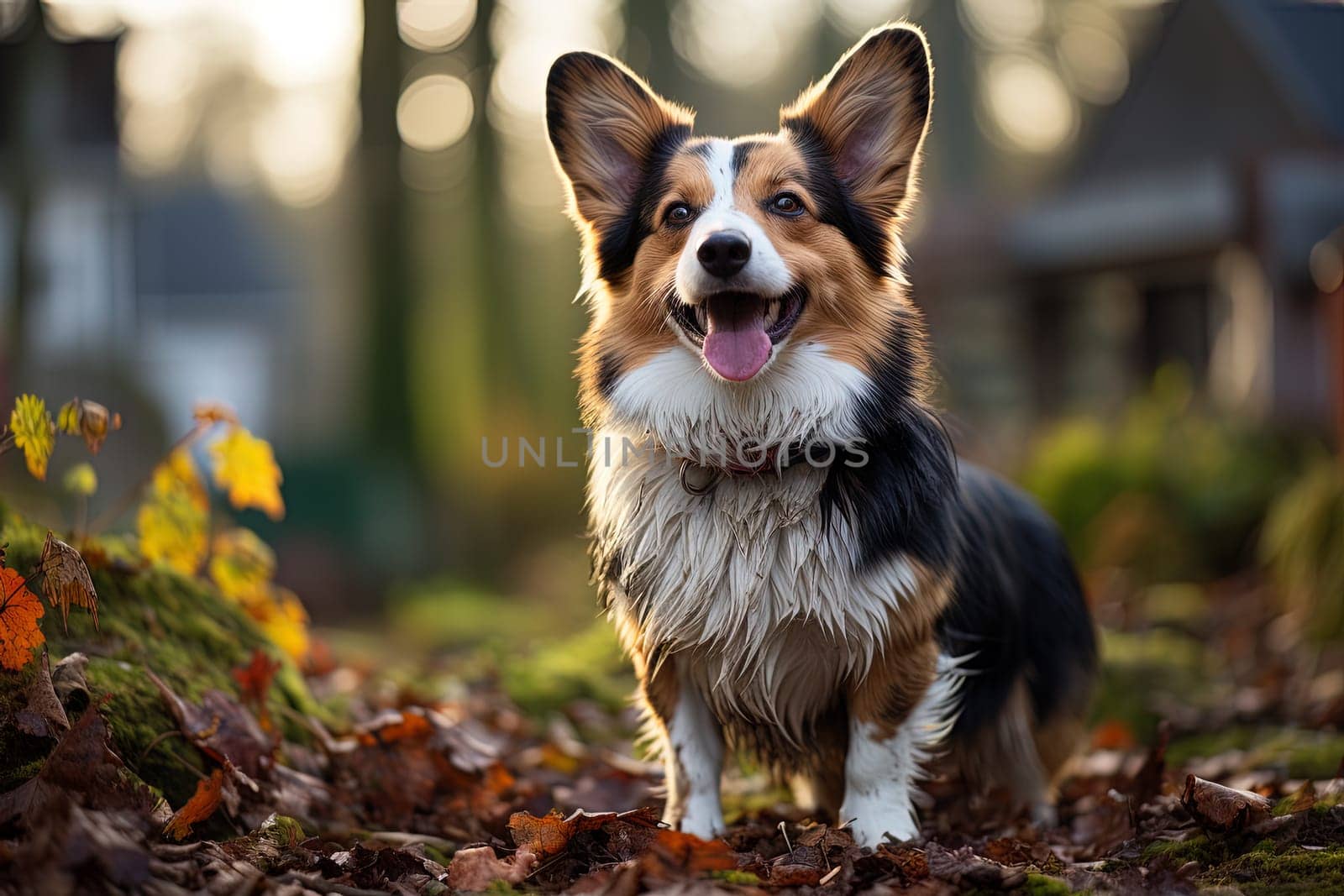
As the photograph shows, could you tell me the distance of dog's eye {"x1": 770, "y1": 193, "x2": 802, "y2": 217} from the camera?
3242 millimetres

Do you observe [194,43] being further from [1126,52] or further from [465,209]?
[1126,52]

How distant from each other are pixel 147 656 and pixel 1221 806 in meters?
2.85

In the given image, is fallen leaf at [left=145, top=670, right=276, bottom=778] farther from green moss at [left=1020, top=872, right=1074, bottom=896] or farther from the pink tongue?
green moss at [left=1020, top=872, right=1074, bottom=896]

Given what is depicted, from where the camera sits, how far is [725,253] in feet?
Answer: 9.69

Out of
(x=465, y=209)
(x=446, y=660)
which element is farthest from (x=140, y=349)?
(x=446, y=660)

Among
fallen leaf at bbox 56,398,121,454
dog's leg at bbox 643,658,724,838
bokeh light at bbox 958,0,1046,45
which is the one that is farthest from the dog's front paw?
bokeh light at bbox 958,0,1046,45

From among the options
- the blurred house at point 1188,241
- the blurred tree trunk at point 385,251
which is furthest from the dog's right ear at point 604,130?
the blurred tree trunk at point 385,251

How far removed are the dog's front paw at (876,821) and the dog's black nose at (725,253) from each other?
1.48 metres

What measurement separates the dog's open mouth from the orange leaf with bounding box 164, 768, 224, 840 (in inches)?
63.8

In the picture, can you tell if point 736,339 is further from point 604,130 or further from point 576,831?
point 576,831

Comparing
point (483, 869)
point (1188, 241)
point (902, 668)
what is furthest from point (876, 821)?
point (1188, 241)

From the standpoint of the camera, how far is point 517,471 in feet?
37.3

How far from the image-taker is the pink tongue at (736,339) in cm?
307

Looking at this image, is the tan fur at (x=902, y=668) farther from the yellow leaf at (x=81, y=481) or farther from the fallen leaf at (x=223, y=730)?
the yellow leaf at (x=81, y=481)
